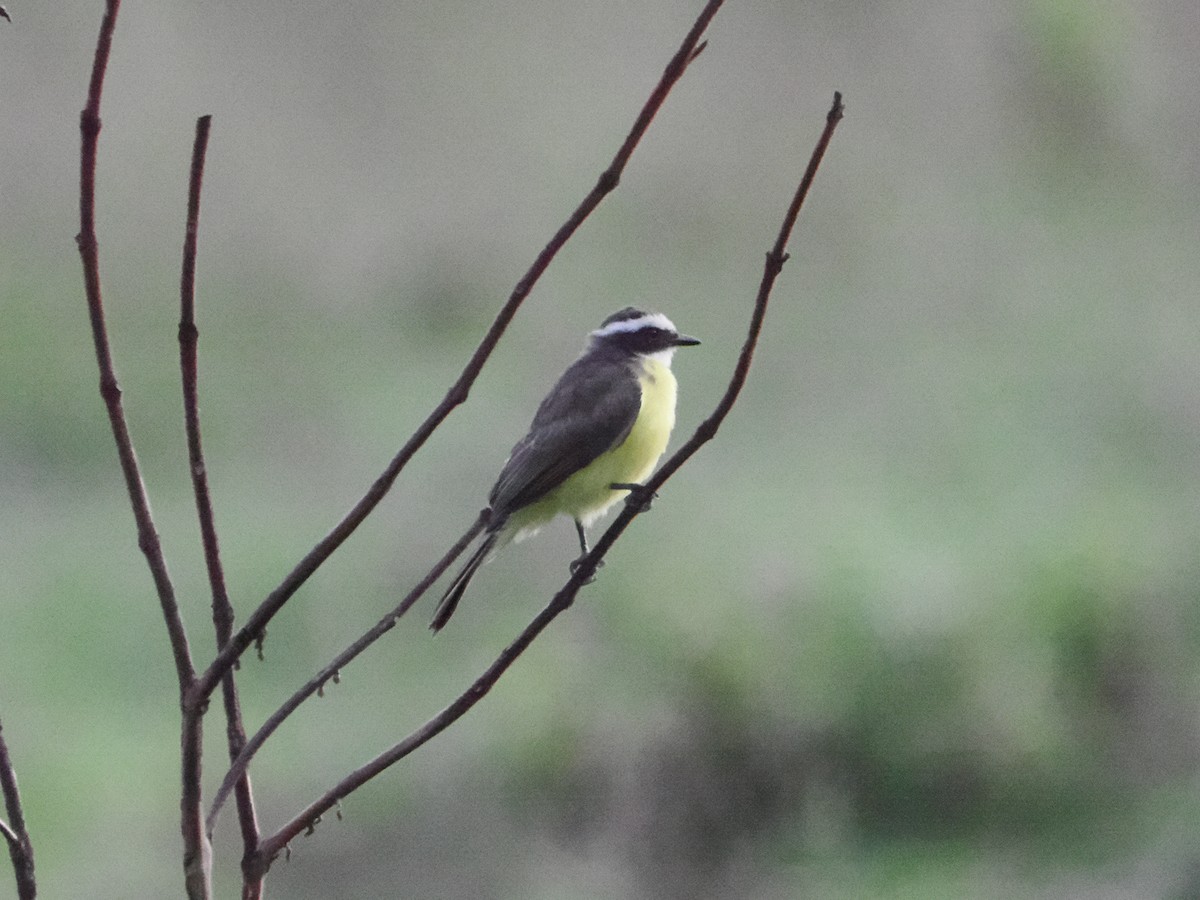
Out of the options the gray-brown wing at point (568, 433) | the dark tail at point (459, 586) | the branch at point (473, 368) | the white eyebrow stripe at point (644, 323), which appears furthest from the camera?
the white eyebrow stripe at point (644, 323)

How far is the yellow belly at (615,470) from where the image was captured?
2.62 metres

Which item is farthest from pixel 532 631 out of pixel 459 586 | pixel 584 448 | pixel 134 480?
pixel 584 448

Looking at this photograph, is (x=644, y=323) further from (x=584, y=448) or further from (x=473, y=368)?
(x=473, y=368)

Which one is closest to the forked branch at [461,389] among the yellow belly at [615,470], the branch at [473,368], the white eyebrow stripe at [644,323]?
the branch at [473,368]

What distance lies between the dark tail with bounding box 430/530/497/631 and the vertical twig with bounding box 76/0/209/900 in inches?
26.7

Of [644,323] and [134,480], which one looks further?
[644,323]

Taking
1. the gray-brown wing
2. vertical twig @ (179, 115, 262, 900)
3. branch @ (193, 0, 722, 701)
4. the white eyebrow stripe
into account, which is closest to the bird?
the gray-brown wing

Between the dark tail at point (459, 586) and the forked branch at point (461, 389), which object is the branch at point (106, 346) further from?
the dark tail at point (459, 586)

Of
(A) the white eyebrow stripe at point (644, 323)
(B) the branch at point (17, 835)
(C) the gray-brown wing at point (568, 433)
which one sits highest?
(A) the white eyebrow stripe at point (644, 323)

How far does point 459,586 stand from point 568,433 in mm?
490

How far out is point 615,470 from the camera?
2.67 metres

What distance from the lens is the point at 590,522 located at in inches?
108

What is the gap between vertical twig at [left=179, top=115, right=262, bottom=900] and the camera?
1.08 m

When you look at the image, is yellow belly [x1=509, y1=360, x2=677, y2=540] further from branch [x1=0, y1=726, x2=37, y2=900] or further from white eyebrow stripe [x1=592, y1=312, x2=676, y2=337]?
branch [x1=0, y1=726, x2=37, y2=900]
